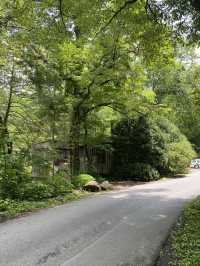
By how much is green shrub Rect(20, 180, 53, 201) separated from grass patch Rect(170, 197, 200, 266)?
5.52 m

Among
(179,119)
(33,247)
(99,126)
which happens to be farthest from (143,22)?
(179,119)

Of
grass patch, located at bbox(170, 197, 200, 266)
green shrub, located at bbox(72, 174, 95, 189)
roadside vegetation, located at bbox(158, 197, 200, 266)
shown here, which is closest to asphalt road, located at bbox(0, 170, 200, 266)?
roadside vegetation, located at bbox(158, 197, 200, 266)

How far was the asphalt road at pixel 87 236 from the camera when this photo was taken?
18.1ft

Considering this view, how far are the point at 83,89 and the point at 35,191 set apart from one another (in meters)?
7.66

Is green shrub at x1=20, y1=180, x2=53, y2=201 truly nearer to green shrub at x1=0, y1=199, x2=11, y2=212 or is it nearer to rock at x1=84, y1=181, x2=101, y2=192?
green shrub at x1=0, y1=199, x2=11, y2=212

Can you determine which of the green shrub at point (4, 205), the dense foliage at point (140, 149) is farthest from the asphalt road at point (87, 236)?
the dense foliage at point (140, 149)

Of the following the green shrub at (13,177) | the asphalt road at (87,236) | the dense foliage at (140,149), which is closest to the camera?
the asphalt road at (87,236)

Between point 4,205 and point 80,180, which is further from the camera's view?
point 80,180

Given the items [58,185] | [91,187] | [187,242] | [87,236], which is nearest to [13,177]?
[58,185]

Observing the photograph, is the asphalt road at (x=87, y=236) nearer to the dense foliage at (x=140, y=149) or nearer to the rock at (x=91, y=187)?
the rock at (x=91, y=187)

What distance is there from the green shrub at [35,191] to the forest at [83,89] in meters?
0.04

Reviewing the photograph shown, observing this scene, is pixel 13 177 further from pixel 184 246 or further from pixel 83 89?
pixel 83 89

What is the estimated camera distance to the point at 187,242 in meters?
6.21

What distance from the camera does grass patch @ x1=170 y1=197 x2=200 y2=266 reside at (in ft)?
16.9
